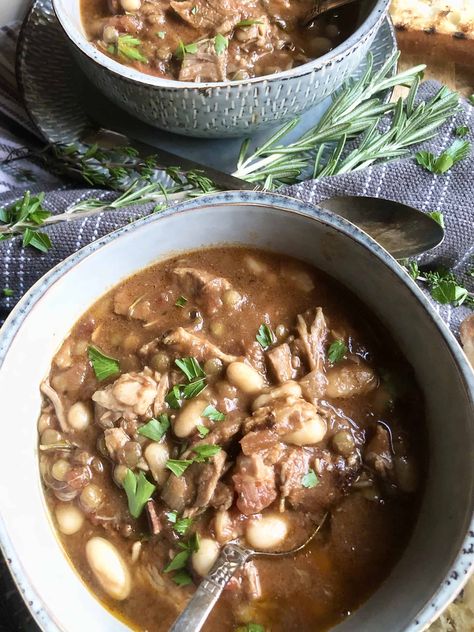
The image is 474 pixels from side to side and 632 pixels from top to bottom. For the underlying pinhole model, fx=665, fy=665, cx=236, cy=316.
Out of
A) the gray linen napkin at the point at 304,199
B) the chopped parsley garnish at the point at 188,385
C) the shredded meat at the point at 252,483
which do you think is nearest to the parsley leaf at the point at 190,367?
the chopped parsley garnish at the point at 188,385

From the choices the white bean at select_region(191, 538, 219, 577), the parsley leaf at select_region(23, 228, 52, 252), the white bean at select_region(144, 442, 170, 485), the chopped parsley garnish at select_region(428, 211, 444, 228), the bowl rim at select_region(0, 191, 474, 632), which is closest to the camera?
the bowl rim at select_region(0, 191, 474, 632)

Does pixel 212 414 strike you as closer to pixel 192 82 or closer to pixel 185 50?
pixel 192 82

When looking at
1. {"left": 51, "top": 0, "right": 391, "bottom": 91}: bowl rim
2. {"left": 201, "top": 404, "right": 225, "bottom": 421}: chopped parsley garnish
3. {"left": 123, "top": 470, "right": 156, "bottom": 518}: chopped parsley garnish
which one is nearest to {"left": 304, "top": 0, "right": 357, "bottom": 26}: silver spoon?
{"left": 51, "top": 0, "right": 391, "bottom": 91}: bowl rim

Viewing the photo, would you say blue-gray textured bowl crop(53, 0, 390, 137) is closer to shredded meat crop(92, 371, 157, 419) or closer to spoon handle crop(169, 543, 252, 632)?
shredded meat crop(92, 371, 157, 419)

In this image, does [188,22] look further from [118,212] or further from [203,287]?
[203,287]

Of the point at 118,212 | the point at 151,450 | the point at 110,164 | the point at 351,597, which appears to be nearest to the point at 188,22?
the point at 110,164

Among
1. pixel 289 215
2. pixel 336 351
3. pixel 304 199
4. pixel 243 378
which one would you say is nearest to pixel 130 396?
pixel 243 378

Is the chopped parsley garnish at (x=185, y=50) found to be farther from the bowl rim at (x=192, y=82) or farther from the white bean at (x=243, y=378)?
the white bean at (x=243, y=378)
